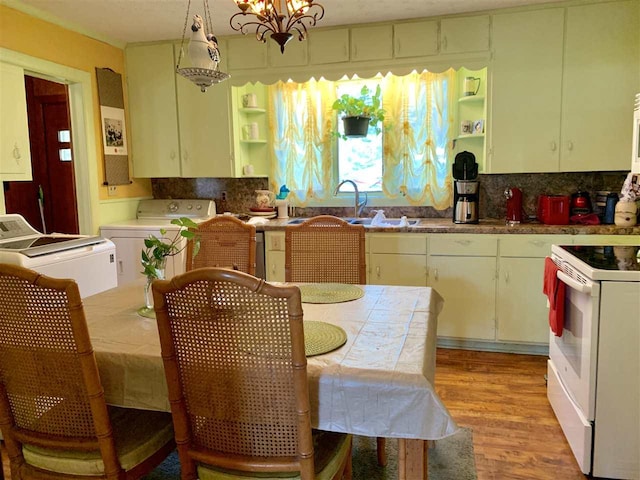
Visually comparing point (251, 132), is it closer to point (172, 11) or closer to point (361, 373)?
point (172, 11)

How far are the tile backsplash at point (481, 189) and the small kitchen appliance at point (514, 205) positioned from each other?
22 centimetres

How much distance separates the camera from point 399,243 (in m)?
3.45

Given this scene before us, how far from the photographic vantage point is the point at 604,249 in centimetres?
238

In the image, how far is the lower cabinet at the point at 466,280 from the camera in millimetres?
3326

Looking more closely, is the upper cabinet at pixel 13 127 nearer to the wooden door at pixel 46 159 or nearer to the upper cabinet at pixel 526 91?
the wooden door at pixel 46 159

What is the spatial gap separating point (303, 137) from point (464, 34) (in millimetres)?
1484

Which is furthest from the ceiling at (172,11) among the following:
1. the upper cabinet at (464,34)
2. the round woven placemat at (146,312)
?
the round woven placemat at (146,312)

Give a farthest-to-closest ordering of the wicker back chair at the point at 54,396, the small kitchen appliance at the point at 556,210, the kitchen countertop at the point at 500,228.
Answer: the small kitchen appliance at the point at 556,210, the kitchen countertop at the point at 500,228, the wicker back chair at the point at 54,396

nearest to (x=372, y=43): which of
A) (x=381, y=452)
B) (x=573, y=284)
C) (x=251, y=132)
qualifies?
(x=251, y=132)

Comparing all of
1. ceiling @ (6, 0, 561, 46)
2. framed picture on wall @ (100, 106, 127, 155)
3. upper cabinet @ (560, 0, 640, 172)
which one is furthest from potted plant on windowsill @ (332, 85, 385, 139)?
framed picture on wall @ (100, 106, 127, 155)

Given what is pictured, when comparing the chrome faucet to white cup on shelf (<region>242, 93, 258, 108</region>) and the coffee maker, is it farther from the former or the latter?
white cup on shelf (<region>242, 93, 258, 108</region>)

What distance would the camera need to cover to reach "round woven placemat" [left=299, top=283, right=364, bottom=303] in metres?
2.03

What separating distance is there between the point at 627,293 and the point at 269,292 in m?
1.53

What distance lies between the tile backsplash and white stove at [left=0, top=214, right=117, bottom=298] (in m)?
1.34
